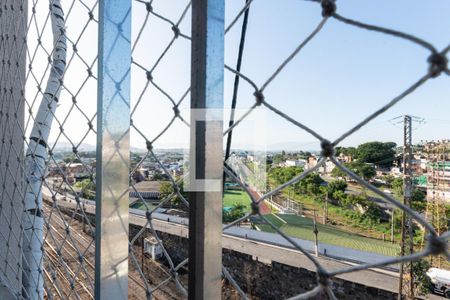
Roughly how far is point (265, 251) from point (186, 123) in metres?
4.91

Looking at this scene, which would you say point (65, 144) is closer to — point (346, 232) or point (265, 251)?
point (265, 251)

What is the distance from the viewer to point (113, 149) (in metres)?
0.41

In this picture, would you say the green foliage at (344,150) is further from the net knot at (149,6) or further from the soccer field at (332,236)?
the soccer field at (332,236)

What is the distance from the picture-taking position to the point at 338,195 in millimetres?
10281

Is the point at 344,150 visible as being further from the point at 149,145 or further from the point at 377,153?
the point at 377,153

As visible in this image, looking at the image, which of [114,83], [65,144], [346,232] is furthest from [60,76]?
[346,232]

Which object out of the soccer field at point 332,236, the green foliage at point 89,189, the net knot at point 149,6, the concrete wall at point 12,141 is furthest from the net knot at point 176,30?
the soccer field at point 332,236

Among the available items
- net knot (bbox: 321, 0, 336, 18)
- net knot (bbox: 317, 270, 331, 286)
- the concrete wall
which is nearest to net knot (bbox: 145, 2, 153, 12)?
net knot (bbox: 321, 0, 336, 18)

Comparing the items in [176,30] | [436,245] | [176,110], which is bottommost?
[436,245]

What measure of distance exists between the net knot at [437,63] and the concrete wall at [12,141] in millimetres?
909

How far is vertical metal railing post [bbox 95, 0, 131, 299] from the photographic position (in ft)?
1.29

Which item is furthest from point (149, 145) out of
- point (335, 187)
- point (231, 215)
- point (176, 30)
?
point (335, 187)

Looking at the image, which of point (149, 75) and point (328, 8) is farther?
point (149, 75)

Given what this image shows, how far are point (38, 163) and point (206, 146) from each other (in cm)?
66
